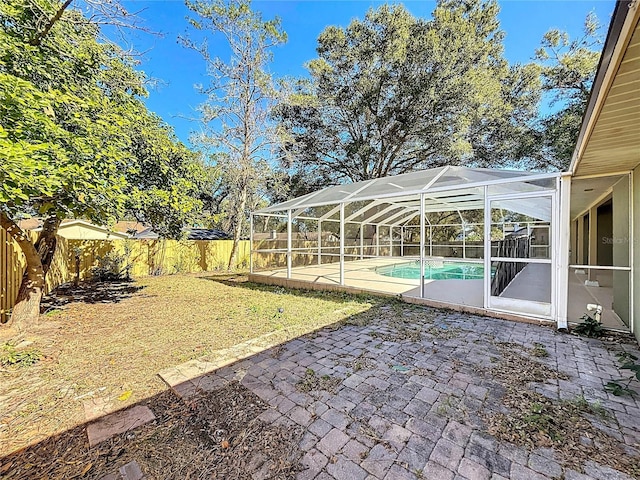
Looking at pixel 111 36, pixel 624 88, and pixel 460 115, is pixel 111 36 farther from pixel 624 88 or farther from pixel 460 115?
pixel 460 115

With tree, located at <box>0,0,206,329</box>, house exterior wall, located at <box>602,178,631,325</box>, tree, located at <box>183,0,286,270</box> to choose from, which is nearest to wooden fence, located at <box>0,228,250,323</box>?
tree, located at <box>0,0,206,329</box>

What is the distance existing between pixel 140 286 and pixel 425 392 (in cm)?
881

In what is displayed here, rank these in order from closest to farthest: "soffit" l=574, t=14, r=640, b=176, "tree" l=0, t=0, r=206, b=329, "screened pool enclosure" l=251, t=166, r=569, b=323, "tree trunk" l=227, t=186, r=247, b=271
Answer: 1. "soffit" l=574, t=14, r=640, b=176
2. "tree" l=0, t=0, r=206, b=329
3. "screened pool enclosure" l=251, t=166, r=569, b=323
4. "tree trunk" l=227, t=186, r=247, b=271

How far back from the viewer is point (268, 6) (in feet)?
37.5

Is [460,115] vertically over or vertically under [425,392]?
over

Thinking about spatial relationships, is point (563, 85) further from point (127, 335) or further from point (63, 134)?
point (127, 335)

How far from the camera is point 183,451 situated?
194cm

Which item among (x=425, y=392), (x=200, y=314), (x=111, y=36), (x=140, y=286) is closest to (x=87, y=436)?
(x=425, y=392)

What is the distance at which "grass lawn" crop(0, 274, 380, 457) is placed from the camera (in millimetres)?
2508

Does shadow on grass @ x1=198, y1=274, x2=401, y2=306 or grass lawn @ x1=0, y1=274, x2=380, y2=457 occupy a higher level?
shadow on grass @ x1=198, y1=274, x2=401, y2=306

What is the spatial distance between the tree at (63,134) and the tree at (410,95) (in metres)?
7.64

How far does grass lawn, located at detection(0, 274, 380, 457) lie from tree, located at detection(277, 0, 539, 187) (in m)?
8.25

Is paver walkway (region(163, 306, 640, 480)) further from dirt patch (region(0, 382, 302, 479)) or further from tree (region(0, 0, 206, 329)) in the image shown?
tree (region(0, 0, 206, 329))

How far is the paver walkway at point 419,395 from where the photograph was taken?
69.8 inches
